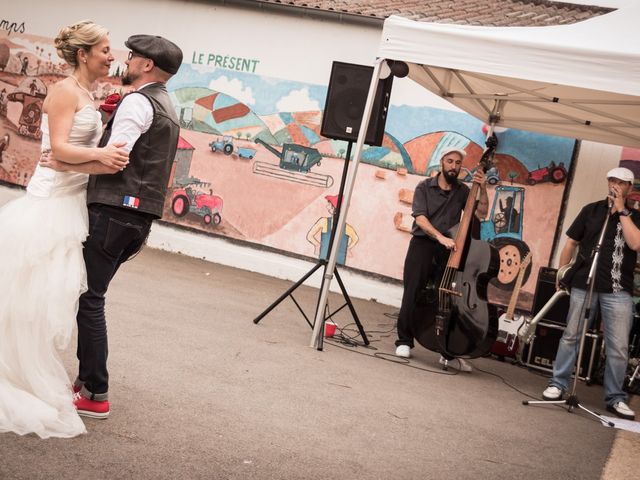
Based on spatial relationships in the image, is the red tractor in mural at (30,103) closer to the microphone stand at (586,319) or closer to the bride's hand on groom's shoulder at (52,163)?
the microphone stand at (586,319)

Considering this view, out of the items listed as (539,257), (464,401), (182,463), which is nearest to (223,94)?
(539,257)

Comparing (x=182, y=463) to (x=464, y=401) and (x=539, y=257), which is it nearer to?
(x=464, y=401)

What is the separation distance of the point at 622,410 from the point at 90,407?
492cm

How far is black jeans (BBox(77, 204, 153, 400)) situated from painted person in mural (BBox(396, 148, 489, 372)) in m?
4.24

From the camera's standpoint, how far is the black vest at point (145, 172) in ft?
13.5

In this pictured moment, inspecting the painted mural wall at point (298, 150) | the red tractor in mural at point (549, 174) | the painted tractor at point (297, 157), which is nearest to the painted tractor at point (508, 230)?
the painted mural wall at point (298, 150)

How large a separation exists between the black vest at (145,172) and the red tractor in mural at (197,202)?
372 inches

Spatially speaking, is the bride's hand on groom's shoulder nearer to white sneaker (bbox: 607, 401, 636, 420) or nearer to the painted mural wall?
white sneaker (bbox: 607, 401, 636, 420)

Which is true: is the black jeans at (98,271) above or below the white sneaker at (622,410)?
above

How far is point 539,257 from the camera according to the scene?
11.9 m

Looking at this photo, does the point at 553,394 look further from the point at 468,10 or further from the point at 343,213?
the point at 468,10

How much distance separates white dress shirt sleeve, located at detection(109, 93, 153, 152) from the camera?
4.04 m

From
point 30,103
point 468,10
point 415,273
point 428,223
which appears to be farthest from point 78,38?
point 30,103

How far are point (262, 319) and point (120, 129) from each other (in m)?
4.85
